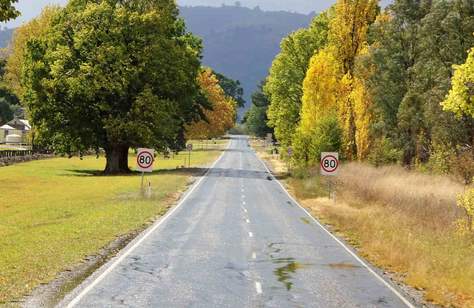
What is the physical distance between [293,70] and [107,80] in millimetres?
25851

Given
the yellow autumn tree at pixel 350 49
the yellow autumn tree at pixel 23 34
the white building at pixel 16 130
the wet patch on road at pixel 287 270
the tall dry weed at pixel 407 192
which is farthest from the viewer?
the white building at pixel 16 130

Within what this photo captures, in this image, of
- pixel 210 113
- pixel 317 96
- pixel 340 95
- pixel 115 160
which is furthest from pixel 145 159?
pixel 210 113

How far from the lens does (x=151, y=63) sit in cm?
6366

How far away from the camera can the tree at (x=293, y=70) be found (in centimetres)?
7719

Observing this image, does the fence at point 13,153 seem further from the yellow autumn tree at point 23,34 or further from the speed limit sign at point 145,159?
the speed limit sign at point 145,159

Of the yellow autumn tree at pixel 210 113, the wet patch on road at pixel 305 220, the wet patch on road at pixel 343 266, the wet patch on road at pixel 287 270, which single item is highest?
the yellow autumn tree at pixel 210 113

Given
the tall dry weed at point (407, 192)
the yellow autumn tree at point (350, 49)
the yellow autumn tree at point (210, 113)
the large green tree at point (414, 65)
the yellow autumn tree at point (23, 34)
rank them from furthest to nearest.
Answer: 1. the yellow autumn tree at point (210, 113)
2. the yellow autumn tree at point (23, 34)
3. the yellow autumn tree at point (350, 49)
4. the large green tree at point (414, 65)
5. the tall dry weed at point (407, 192)

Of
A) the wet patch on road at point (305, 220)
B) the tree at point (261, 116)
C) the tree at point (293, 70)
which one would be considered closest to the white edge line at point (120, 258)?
the wet patch on road at point (305, 220)

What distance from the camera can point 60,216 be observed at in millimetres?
30719

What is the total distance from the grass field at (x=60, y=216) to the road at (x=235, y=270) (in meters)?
1.25

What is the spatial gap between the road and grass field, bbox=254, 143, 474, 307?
103cm

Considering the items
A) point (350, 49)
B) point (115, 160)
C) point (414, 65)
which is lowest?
point (115, 160)

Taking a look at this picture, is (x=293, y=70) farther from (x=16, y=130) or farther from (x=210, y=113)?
(x=16, y=130)

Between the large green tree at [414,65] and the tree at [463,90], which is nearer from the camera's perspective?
the tree at [463,90]
